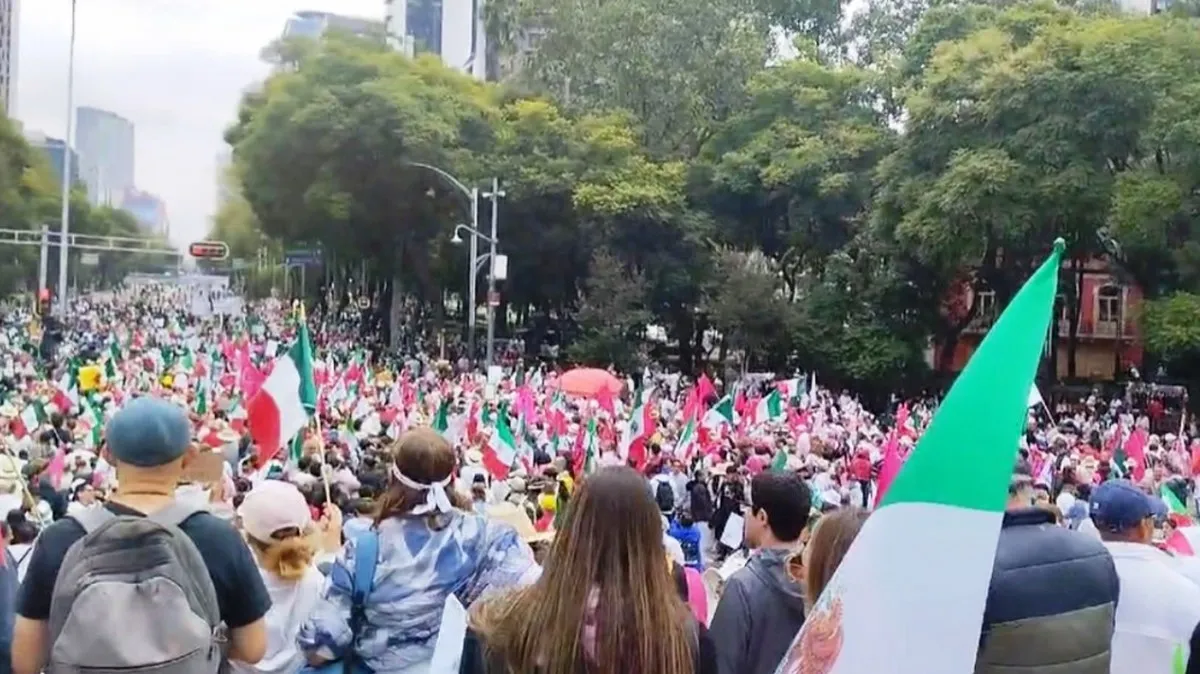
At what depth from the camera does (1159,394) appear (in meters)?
34.6

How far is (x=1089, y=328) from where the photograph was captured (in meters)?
46.0

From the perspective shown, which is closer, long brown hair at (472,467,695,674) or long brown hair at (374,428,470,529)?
long brown hair at (472,467,695,674)

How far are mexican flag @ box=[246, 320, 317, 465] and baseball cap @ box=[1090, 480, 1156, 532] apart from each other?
6.09m

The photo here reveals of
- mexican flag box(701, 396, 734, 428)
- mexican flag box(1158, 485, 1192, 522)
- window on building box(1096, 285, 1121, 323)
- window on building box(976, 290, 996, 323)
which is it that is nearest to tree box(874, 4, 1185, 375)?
window on building box(976, 290, 996, 323)

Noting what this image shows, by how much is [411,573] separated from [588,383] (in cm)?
1892

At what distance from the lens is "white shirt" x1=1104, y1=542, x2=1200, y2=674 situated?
12.4 ft

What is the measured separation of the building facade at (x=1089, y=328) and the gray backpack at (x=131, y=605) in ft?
110

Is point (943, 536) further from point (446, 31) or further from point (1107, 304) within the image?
point (446, 31)

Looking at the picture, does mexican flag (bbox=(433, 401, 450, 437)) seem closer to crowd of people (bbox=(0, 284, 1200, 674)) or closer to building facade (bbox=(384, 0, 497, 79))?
crowd of people (bbox=(0, 284, 1200, 674))

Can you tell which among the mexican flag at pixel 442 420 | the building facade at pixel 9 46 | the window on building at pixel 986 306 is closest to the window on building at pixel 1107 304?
the window on building at pixel 986 306

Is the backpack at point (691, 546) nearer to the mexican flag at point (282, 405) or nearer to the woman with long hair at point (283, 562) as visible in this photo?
the mexican flag at point (282, 405)

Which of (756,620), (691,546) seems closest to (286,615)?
(756,620)

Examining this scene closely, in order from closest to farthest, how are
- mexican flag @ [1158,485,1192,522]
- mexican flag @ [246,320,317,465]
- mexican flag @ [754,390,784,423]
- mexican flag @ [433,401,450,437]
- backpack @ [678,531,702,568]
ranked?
mexican flag @ [246,320,317,465] < mexican flag @ [1158,485,1192,522] < backpack @ [678,531,702,568] < mexican flag @ [433,401,450,437] < mexican flag @ [754,390,784,423]

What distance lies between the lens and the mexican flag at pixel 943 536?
7.07ft
